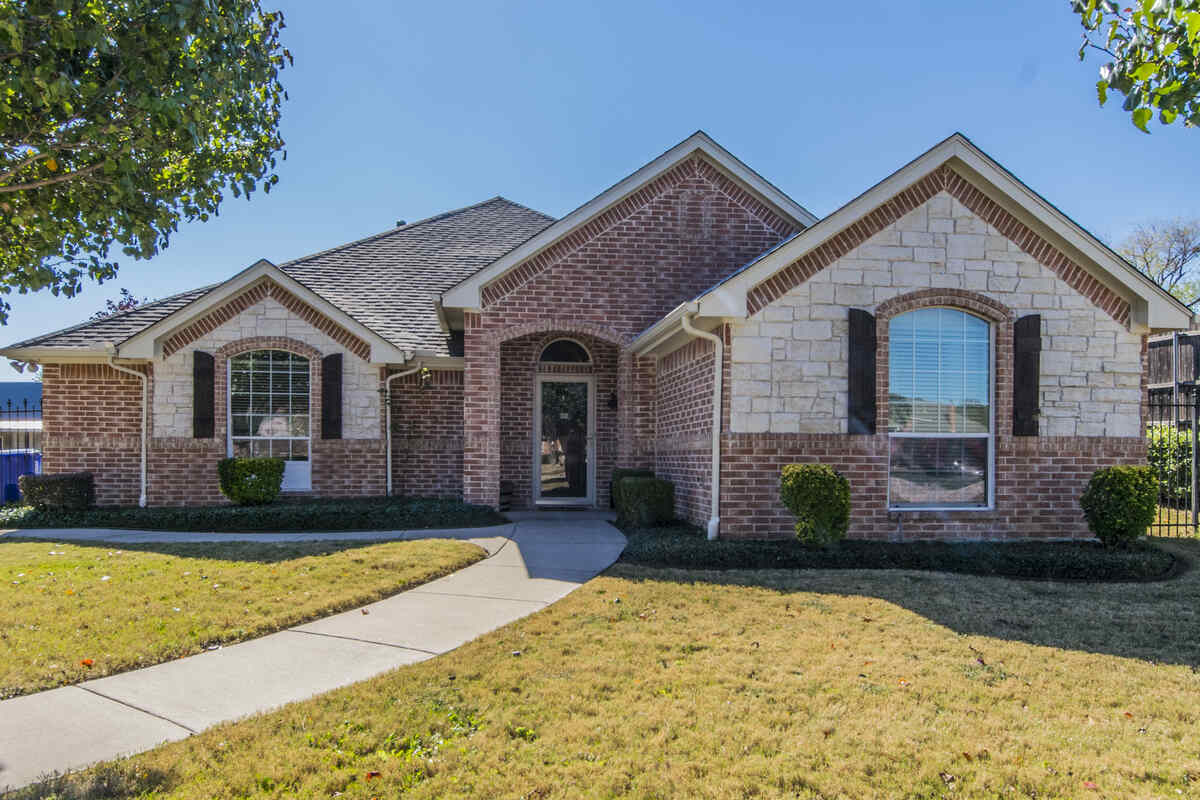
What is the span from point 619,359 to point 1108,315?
7.15 meters

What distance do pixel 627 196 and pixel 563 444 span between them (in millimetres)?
4623

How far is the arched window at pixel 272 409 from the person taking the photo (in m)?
12.6

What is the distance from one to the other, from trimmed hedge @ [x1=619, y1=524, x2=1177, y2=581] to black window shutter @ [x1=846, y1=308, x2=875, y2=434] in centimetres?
147

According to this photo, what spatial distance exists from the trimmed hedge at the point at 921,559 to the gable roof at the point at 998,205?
276 centimetres

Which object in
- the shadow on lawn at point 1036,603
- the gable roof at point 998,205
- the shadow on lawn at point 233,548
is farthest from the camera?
the gable roof at point 998,205

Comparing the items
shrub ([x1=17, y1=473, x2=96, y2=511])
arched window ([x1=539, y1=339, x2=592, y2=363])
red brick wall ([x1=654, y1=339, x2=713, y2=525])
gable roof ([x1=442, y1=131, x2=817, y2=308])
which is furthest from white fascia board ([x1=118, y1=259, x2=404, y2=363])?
red brick wall ([x1=654, y1=339, x2=713, y2=525])

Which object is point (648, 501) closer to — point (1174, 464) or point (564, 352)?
point (564, 352)

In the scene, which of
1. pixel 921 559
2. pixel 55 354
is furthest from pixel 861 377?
pixel 55 354

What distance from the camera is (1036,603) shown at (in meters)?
6.63

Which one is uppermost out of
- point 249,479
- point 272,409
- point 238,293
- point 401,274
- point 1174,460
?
point 401,274

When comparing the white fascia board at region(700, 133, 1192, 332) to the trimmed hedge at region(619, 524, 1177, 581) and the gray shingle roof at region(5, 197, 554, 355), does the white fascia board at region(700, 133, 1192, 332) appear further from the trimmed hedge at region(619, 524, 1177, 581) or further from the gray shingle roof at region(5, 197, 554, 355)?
the gray shingle roof at region(5, 197, 554, 355)

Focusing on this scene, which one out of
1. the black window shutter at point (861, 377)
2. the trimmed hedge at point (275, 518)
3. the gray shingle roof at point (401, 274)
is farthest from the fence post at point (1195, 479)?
the gray shingle roof at point (401, 274)

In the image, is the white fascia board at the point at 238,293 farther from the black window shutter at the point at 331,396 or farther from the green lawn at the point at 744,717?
the green lawn at the point at 744,717

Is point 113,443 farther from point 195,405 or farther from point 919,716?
point 919,716
